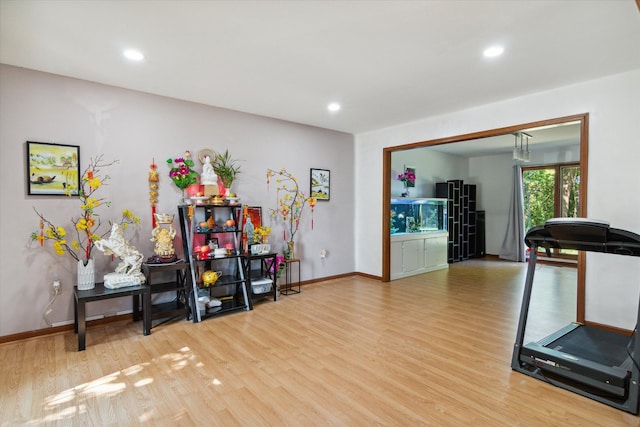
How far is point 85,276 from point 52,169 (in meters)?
1.15

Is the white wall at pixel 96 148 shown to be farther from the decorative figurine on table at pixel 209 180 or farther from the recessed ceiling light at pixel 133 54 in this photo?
the recessed ceiling light at pixel 133 54

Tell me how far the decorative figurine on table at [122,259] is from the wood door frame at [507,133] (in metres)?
3.80

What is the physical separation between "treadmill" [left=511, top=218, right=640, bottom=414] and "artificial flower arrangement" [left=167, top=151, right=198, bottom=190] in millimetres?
3706

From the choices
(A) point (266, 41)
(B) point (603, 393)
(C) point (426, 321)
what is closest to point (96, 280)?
(A) point (266, 41)

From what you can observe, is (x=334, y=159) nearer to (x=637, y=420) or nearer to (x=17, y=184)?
(x=17, y=184)

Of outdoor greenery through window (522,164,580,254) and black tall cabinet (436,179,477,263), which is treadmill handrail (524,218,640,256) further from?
outdoor greenery through window (522,164,580,254)

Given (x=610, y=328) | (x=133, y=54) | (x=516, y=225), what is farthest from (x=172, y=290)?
(x=516, y=225)

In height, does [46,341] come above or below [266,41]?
below

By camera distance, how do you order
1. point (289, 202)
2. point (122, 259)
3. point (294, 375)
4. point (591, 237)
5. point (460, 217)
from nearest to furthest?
point (591, 237) → point (294, 375) → point (122, 259) → point (289, 202) → point (460, 217)

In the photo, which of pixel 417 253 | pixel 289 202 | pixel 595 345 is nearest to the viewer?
pixel 595 345

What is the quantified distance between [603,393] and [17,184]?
17.4 ft

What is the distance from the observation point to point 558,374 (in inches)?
98.7

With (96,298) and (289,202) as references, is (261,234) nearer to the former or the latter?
(289,202)

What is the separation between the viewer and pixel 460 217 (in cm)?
819
